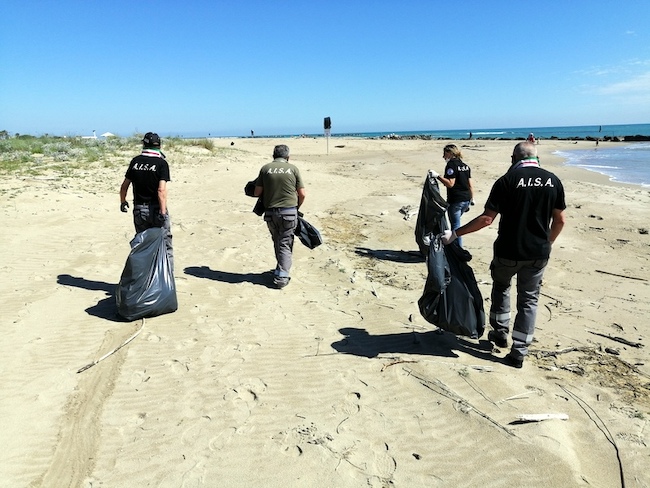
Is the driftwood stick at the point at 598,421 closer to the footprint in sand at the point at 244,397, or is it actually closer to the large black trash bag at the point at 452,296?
the large black trash bag at the point at 452,296

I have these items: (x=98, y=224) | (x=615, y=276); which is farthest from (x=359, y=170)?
(x=615, y=276)

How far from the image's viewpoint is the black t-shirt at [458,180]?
6266 mm

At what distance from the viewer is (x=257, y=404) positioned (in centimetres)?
328

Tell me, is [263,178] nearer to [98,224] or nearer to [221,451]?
[221,451]

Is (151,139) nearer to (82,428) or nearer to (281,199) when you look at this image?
(281,199)

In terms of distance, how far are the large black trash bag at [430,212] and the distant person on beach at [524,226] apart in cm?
168

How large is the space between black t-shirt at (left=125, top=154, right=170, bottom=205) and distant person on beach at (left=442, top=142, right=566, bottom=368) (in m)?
3.26

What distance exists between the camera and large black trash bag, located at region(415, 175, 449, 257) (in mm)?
5697

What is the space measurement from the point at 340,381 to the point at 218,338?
141 cm

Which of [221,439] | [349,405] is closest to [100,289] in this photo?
[221,439]

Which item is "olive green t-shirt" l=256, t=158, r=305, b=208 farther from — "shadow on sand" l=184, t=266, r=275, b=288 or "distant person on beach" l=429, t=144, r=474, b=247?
"distant person on beach" l=429, t=144, r=474, b=247

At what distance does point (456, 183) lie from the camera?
6.32 meters

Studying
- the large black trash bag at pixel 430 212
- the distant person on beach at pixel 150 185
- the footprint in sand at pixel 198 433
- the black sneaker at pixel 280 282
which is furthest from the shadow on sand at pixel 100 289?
the large black trash bag at pixel 430 212

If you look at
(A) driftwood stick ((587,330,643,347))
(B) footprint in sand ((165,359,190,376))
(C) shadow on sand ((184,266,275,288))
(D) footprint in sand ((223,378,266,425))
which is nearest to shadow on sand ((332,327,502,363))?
(D) footprint in sand ((223,378,266,425))
